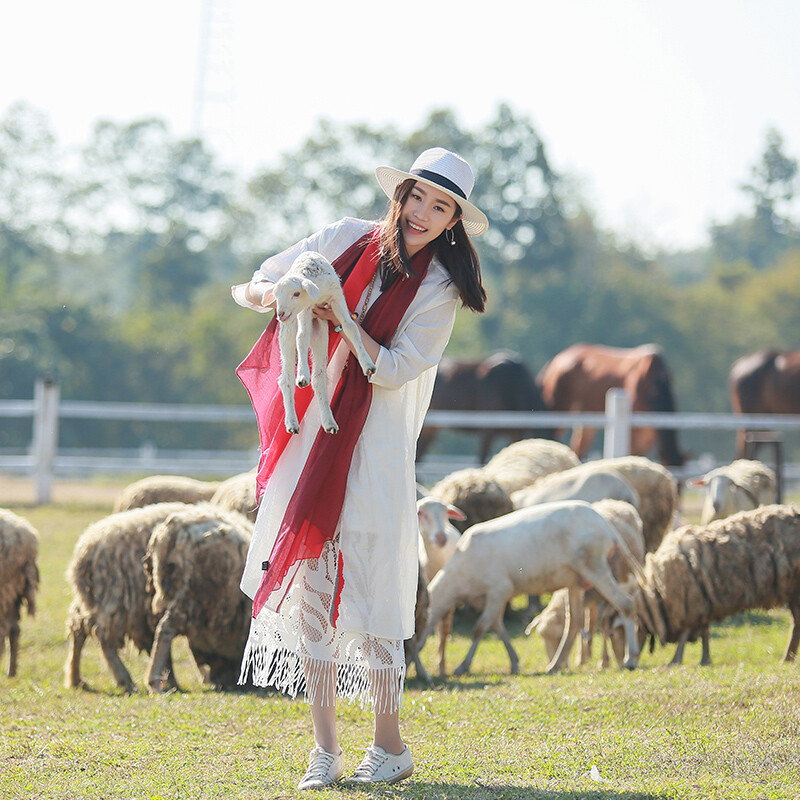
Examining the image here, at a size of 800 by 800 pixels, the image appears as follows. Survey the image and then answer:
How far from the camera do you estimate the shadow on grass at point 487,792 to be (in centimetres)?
364

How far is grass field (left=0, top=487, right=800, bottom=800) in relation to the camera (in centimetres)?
379

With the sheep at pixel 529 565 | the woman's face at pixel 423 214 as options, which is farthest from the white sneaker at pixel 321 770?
the sheep at pixel 529 565

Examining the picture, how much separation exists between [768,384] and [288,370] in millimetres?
15994

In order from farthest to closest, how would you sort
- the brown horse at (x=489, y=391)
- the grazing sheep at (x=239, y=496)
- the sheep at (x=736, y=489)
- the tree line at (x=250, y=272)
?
the tree line at (x=250, y=272)
the brown horse at (x=489, y=391)
the sheep at (x=736, y=489)
the grazing sheep at (x=239, y=496)

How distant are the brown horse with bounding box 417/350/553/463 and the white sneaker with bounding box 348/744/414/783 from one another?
14209mm

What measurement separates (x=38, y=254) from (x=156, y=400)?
42.8ft

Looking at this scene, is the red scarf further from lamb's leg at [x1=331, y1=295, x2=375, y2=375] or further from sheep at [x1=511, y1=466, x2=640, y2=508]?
sheep at [x1=511, y1=466, x2=640, y2=508]

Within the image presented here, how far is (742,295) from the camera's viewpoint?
49031 mm

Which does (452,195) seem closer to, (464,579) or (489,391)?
(464,579)

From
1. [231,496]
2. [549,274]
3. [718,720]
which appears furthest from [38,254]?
[718,720]

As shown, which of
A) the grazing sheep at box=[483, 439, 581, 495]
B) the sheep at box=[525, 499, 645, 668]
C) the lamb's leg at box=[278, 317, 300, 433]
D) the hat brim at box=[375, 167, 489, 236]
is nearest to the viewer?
the lamb's leg at box=[278, 317, 300, 433]

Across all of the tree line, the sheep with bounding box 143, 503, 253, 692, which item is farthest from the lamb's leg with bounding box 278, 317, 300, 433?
the tree line

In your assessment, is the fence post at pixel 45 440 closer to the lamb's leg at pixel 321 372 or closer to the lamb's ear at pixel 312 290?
the lamb's leg at pixel 321 372

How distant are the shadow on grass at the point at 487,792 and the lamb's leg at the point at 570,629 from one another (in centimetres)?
294
